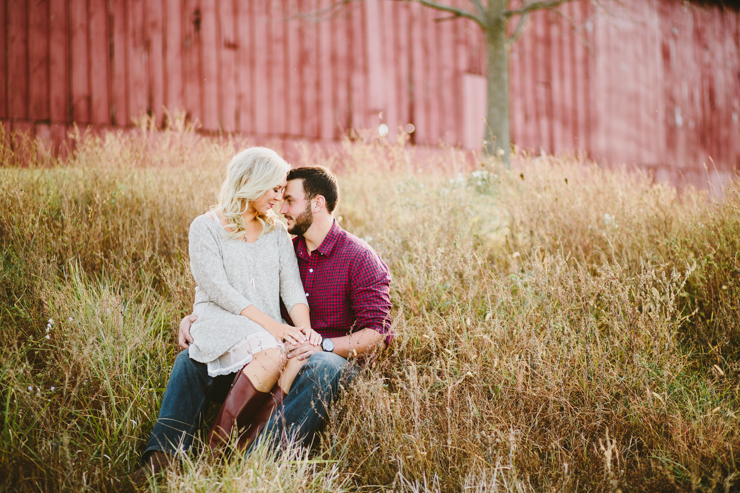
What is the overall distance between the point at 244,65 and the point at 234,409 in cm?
694

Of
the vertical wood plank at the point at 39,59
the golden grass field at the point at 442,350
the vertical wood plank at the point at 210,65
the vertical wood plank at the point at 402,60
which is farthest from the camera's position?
the vertical wood plank at the point at 402,60

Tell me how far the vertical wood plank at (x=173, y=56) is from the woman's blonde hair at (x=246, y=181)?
18.3 feet

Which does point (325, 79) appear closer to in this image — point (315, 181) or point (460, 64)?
point (460, 64)

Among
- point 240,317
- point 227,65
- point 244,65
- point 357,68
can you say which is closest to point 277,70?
point 244,65

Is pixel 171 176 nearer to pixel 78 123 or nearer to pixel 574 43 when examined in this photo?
pixel 78 123

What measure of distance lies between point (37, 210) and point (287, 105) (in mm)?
5072

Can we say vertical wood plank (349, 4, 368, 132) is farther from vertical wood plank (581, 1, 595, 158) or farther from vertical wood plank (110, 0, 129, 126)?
vertical wood plank (581, 1, 595, 158)

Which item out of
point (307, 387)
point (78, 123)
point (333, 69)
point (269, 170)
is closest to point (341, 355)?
point (307, 387)

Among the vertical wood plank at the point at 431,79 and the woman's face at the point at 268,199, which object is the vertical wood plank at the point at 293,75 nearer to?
A: the vertical wood plank at the point at 431,79

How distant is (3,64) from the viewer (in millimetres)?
6633

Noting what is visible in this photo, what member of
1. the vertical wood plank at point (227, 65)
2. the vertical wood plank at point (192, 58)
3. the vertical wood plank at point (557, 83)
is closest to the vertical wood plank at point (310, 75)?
the vertical wood plank at point (227, 65)

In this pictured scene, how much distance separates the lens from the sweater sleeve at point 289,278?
270cm

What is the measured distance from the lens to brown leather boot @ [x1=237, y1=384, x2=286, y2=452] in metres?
2.30

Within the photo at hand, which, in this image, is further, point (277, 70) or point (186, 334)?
point (277, 70)
